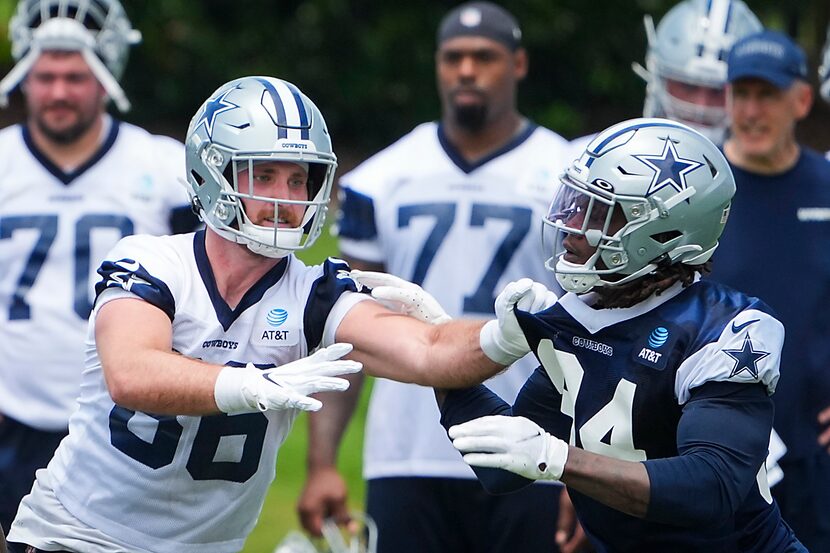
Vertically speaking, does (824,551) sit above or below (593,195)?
below

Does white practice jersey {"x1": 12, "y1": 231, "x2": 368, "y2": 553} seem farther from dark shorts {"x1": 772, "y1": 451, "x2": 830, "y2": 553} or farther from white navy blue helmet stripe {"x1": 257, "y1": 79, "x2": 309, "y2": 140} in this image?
dark shorts {"x1": 772, "y1": 451, "x2": 830, "y2": 553}

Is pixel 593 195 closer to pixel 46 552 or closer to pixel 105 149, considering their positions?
pixel 46 552

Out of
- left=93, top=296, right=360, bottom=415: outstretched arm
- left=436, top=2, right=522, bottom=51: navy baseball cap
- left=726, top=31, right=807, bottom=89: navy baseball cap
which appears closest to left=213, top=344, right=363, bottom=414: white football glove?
left=93, top=296, right=360, bottom=415: outstretched arm

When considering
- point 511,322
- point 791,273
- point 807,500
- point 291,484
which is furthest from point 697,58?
point 291,484

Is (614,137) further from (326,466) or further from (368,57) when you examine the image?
(368,57)

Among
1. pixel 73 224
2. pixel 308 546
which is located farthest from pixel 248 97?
pixel 308 546

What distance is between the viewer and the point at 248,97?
3.95 metres

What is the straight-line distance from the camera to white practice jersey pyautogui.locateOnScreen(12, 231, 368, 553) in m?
3.85

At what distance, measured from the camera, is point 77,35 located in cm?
611

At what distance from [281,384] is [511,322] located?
0.56 m

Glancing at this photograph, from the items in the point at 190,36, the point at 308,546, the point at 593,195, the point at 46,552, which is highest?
the point at 593,195

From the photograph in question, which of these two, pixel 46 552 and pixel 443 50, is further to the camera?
pixel 443 50

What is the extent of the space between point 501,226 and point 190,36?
1320cm

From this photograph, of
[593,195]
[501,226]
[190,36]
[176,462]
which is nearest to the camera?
[593,195]
